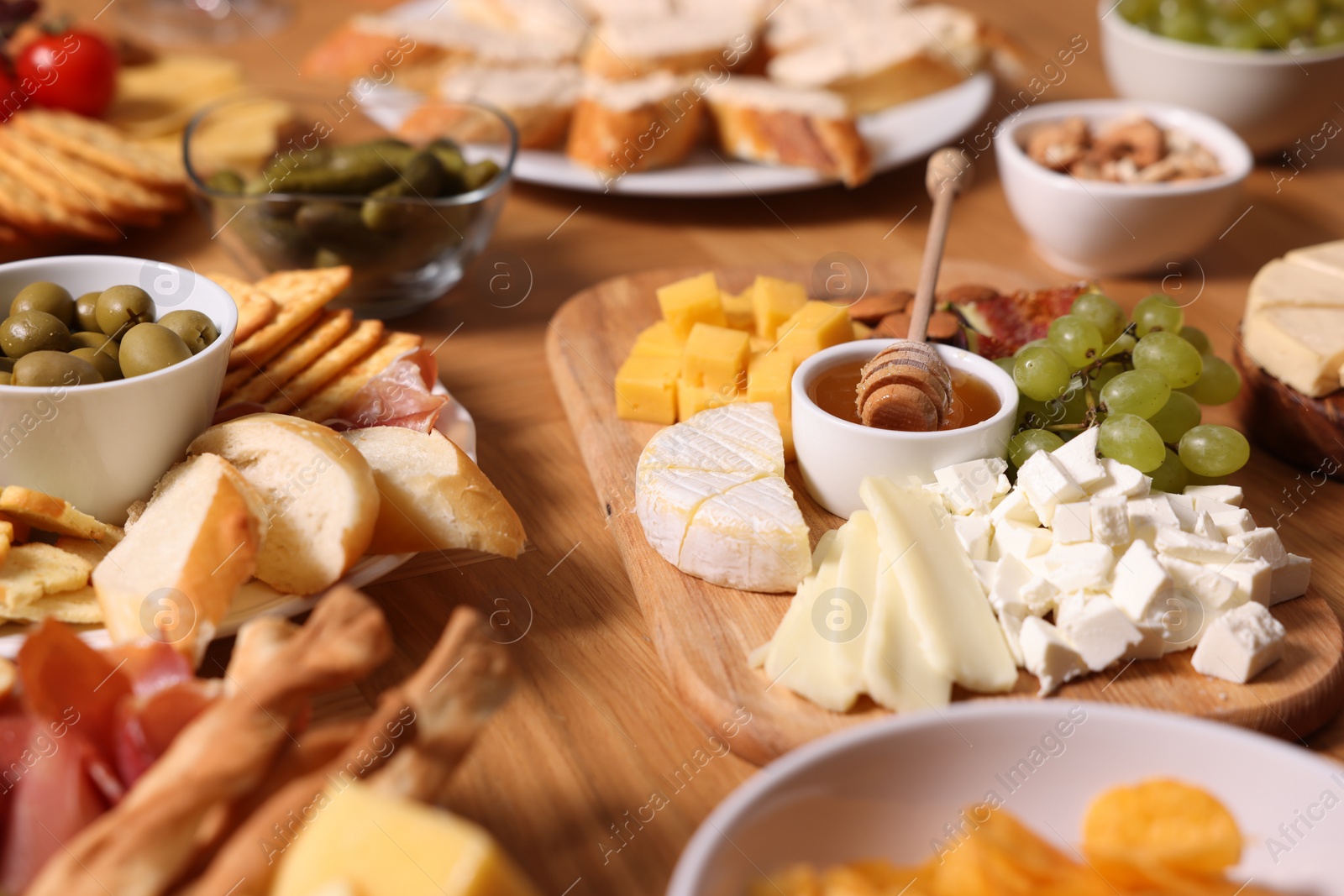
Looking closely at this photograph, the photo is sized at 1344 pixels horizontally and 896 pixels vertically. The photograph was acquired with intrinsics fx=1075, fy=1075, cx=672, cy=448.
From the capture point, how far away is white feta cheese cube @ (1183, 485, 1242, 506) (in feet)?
3.90

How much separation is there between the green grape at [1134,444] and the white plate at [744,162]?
40.1 inches

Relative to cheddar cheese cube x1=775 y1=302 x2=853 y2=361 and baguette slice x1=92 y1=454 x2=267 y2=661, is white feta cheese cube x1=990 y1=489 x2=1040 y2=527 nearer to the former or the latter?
cheddar cheese cube x1=775 y1=302 x2=853 y2=361

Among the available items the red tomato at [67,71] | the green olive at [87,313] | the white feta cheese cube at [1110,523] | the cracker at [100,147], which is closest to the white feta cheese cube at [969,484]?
the white feta cheese cube at [1110,523]

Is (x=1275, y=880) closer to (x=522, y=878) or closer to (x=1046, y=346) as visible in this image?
(x=522, y=878)

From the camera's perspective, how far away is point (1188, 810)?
0.81m

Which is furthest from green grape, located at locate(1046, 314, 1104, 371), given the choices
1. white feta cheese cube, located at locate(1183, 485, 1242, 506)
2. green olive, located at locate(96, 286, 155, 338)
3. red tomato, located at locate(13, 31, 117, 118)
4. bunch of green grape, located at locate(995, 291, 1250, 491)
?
red tomato, located at locate(13, 31, 117, 118)

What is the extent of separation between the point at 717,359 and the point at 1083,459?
1.54 ft

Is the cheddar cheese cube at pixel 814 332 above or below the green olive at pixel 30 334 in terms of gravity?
below

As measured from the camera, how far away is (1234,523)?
1130 millimetres

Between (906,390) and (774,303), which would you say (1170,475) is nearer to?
(906,390)

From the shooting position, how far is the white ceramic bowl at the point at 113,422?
105 cm

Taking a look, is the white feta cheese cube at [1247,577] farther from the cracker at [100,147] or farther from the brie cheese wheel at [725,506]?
the cracker at [100,147]

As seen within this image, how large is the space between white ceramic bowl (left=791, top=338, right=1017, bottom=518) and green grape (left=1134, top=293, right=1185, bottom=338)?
0.28m

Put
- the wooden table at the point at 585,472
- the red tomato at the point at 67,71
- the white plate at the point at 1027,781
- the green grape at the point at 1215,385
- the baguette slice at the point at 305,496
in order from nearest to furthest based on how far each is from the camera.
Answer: the white plate at the point at 1027,781 < the wooden table at the point at 585,472 < the baguette slice at the point at 305,496 < the green grape at the point at 1215,385 < the red tomato at the point at 67,71
